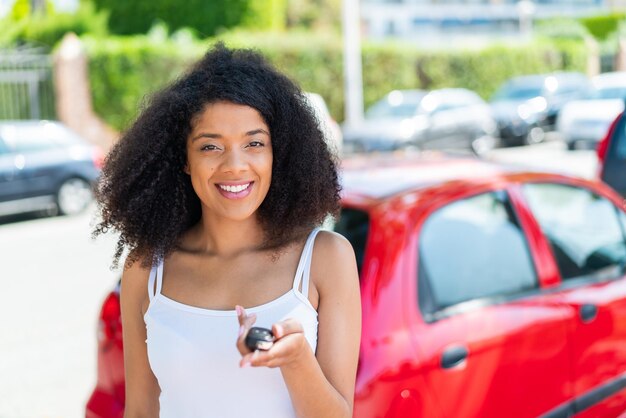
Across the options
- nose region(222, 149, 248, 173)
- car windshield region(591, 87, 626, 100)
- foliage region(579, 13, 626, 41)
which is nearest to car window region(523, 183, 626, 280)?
nose region(222, 149, 248, 173)

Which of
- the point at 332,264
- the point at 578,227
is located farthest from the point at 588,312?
the point at 332,264

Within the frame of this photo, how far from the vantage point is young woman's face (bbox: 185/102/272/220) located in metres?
1.94

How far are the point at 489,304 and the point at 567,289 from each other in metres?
0.45

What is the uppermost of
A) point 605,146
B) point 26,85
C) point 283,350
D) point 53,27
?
point 53,27

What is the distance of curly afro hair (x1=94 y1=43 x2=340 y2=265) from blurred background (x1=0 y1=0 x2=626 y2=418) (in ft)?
0.72

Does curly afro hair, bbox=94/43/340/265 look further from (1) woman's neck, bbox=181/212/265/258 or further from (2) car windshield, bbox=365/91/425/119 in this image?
(2) car windshield, bbox=365/91/425/119

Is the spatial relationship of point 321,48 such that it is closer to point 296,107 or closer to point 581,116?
point 581,116

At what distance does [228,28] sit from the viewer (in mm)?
30047

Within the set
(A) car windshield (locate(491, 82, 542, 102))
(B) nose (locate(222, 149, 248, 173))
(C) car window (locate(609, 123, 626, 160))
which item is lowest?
(A) car windshield (locate(491, 82, 542, 102))

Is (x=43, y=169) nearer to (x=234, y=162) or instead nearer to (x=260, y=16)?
(x=234, y=162)

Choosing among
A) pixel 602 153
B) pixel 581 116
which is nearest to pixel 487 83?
pixel 581 116

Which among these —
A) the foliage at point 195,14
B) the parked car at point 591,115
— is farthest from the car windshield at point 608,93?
the foliage at point 195,14

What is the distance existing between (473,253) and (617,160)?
3297 mm

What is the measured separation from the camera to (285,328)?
157cm
